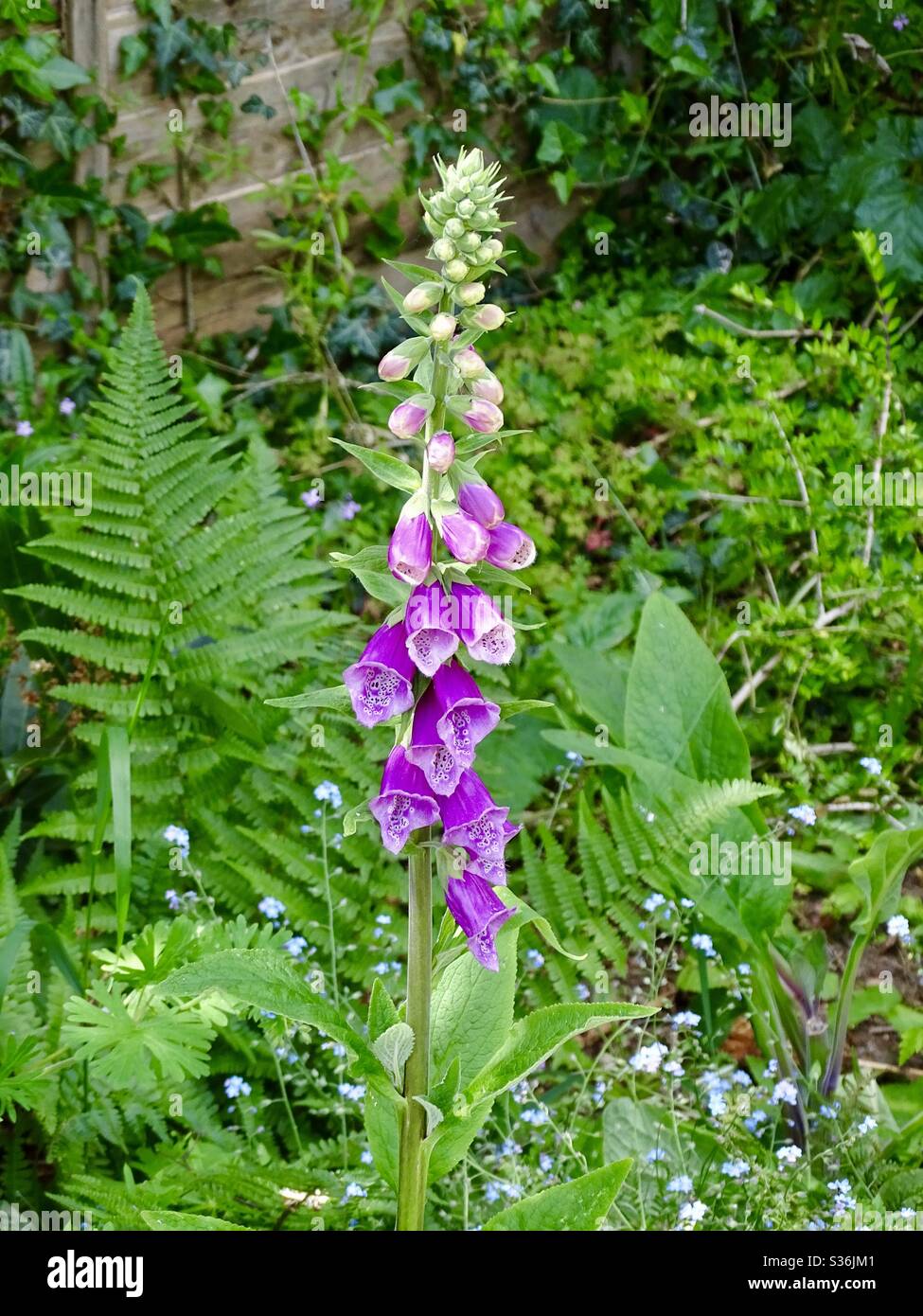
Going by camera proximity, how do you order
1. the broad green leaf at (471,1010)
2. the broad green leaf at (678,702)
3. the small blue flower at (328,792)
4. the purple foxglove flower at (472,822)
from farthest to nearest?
the broad green leaf at (678,702) → the small blue flower at (328,792) → the broad green leaf at (471,1010) → the purple foxglove flower at (472,822)

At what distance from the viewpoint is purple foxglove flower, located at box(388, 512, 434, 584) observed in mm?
1628

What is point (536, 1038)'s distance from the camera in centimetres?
176

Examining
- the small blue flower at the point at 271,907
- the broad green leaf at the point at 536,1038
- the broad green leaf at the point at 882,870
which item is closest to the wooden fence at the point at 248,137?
the small blue flower at the point at 271,907

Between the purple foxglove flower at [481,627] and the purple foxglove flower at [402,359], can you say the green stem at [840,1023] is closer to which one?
the purple foxglove flower at [481,627]

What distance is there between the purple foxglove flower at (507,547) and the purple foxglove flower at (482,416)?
128 mm

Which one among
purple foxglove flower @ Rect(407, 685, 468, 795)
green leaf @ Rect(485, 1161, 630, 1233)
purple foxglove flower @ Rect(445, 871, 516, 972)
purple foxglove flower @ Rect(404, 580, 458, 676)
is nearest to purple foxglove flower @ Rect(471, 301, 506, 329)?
purple foxglove flower @ Rect(404, 580, 458, 676)

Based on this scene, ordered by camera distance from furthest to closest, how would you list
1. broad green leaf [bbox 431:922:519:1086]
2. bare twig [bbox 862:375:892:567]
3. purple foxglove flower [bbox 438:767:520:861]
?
bare twig [bbox 862:375:892:567]
broad green leaf [bbox 431:922:519:1086]
purple foxglove flower [bbox 438:767:520:861]

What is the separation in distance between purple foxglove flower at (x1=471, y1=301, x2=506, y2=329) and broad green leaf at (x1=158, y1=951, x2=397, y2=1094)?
0.88 meters

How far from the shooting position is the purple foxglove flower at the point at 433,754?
65.6 inches

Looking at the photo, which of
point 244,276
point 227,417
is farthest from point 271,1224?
point 244,276

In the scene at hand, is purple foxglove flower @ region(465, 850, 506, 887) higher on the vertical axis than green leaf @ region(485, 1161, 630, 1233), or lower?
higher

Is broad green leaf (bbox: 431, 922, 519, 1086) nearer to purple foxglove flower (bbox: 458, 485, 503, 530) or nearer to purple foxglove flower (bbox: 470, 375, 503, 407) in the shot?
purple foxglove flower (bbox: 458, 485, 503, 530)

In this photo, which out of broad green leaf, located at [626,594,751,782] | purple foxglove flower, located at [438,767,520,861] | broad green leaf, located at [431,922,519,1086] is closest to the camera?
purple foxglove flower, located at [438,767,520,861]

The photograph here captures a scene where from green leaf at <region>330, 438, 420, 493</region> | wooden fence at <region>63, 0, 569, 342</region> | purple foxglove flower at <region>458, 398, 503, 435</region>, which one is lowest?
green leaf at <region>330, 438, 420, 493</region>
